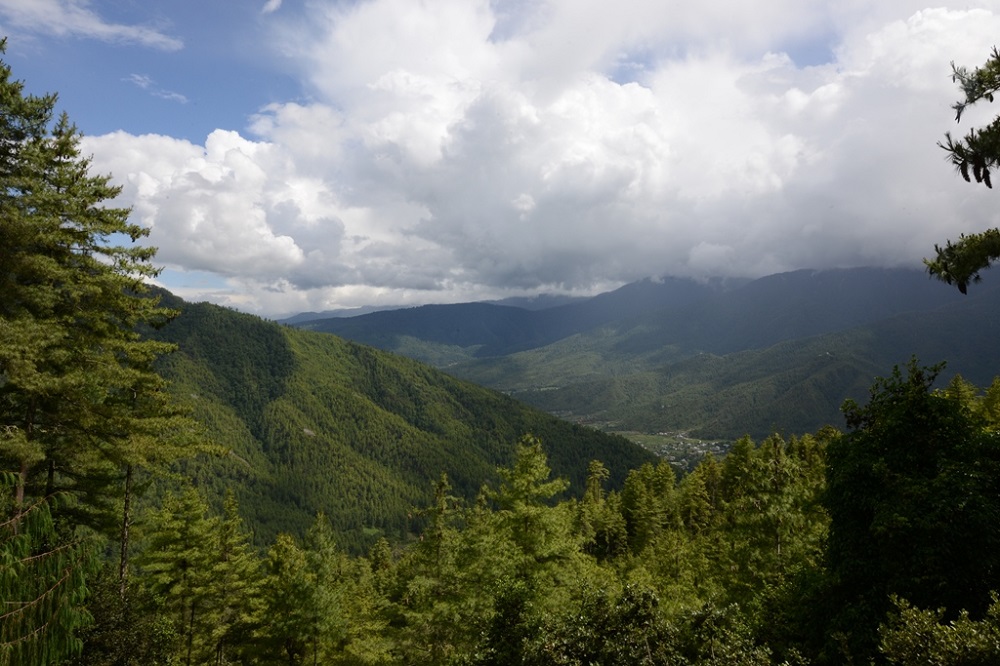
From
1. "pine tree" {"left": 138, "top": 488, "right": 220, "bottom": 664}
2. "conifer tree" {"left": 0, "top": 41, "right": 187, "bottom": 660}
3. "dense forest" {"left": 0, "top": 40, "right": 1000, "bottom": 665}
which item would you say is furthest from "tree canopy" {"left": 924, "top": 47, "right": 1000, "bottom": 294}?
"pine tree" {"left": 138, "top": 488, "right": 220, "bottom": 664}

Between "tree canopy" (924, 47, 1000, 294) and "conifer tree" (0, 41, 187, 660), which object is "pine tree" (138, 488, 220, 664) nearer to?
"conifer tree" (0, 41, 187, 660)

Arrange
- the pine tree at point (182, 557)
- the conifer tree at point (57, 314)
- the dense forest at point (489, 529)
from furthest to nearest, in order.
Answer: the pine tree at point (182, 557)
the conifer tree at point (57, 314)
the dense forest at point (489, 529)

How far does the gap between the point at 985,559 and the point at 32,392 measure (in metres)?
23.3

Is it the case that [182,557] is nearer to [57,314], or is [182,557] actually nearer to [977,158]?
[57,314]

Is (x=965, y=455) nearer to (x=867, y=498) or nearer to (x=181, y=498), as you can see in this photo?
(x=867, y=498)

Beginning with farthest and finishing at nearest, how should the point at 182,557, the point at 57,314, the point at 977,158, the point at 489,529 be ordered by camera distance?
1. the point at 182,557
2. the point at 489,529
3. the point at 57,314
4. the point at 977,158

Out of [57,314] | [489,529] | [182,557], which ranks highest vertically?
[57,314]

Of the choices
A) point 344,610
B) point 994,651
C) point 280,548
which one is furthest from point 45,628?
point 344,610

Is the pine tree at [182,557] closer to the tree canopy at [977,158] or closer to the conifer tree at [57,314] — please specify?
the conifer tree at [57,314]

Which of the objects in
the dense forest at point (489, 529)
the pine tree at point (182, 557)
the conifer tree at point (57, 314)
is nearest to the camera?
the dense forest at point (489, 529)

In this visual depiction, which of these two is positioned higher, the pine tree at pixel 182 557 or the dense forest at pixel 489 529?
the dense forest at pixel 489 529

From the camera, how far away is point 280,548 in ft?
96.3

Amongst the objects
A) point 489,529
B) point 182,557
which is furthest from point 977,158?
point 182,557

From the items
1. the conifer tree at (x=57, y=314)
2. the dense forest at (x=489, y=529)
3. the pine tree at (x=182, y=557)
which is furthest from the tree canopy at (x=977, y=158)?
the pine tree at (x=182, y=557)
